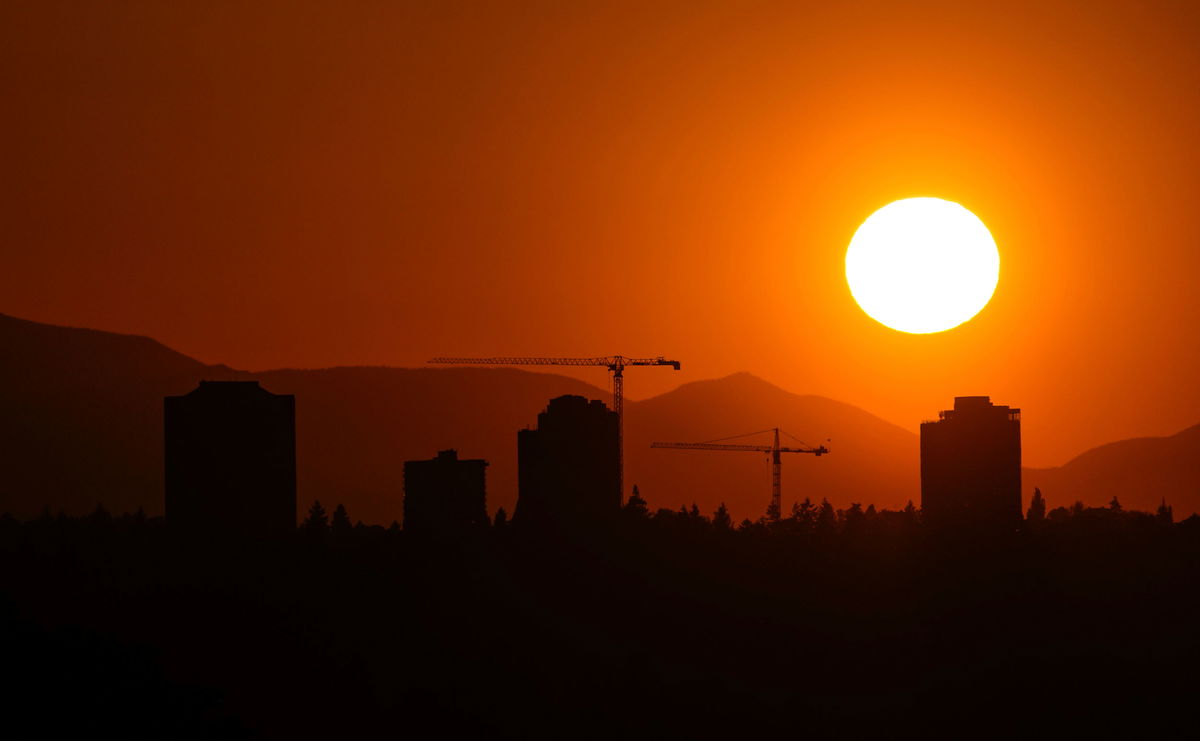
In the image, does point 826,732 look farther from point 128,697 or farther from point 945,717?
point 128,697

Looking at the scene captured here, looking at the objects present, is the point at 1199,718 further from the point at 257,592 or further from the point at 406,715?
the point at 257,592

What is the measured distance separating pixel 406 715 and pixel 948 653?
71283 millimetres

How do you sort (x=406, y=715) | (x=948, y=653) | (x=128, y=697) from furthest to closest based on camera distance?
(x=948, y=653), (x=406, y=715), (x=128, y=697)

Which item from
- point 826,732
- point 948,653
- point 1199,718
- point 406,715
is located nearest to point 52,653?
point 406,715

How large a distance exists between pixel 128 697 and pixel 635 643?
132264mm

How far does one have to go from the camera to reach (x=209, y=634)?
Result: 174m

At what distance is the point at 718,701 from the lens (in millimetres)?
169375

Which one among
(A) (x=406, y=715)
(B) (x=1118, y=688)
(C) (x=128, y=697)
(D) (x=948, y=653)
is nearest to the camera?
(C) (x=128, y=697)

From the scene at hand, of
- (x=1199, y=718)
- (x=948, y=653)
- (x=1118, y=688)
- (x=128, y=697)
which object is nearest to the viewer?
(x=128, y=697)

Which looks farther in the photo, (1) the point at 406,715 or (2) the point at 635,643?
(2) the point at 635,643

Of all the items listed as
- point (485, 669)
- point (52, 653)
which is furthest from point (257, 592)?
point (52, 653)

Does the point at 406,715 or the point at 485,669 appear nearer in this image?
the point at 406,715

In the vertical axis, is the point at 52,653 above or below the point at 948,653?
above

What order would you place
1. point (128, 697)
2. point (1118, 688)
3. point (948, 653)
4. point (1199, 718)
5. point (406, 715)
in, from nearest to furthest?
point (128, 697) → point (406, 715) → point (1199, 718) → point (1118, 688) → point (948, 653)
